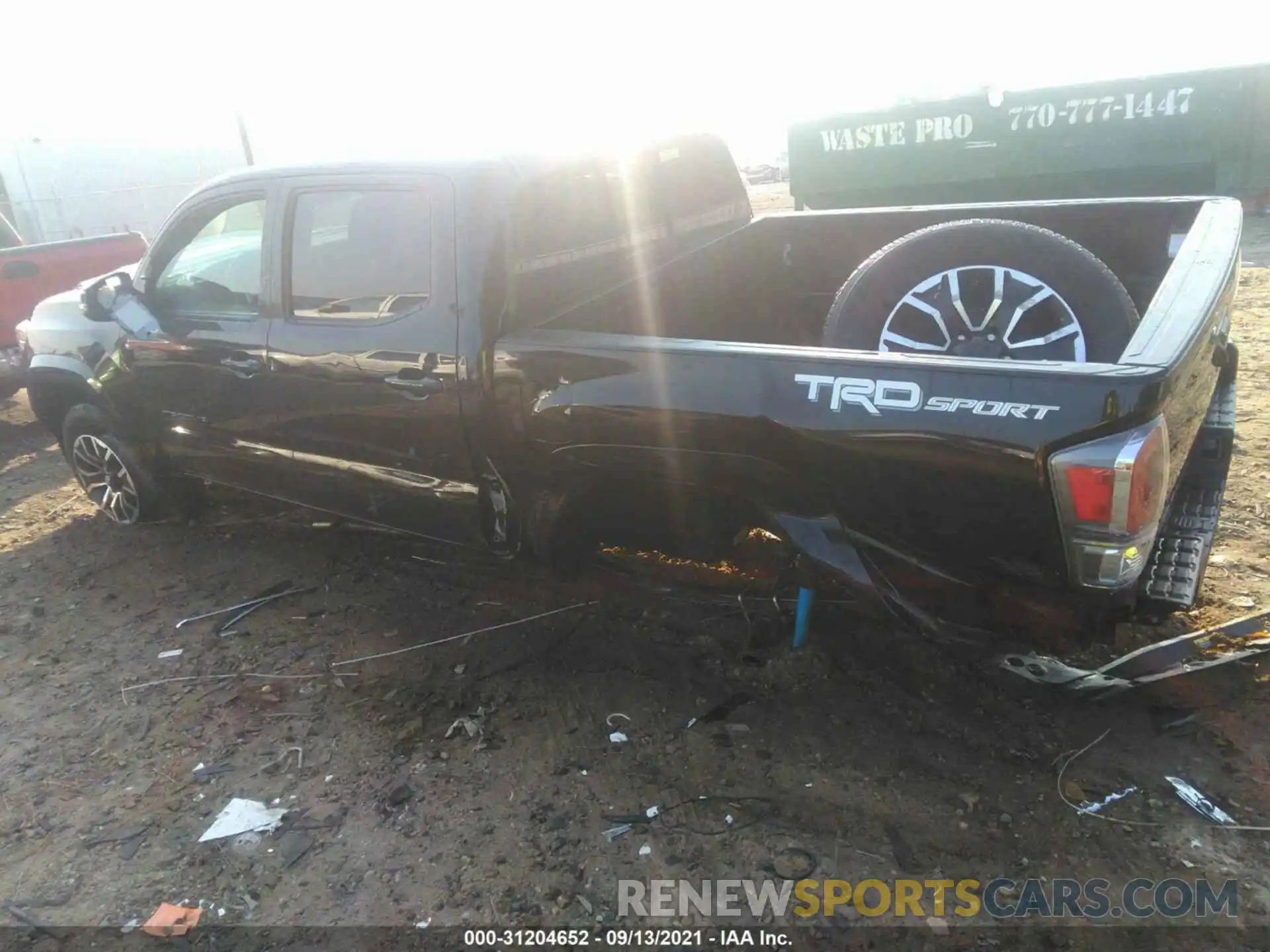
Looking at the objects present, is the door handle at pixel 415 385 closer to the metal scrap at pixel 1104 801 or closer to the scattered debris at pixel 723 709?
the scattered debris at pixel 723 709

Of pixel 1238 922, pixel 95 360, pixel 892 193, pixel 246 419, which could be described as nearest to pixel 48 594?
pixel 95 360

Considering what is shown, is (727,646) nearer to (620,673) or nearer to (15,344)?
(620,673)

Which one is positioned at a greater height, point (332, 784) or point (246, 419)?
point (246, 419)

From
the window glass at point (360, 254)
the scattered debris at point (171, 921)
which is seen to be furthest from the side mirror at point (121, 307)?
the scattered debris at point (171, 921)

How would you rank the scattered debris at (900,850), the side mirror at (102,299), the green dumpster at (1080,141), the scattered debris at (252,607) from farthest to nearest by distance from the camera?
the green dumpster at (1080,141) → the side mirror at (102,299) → the scattered debris at (252,607) → the scattered debris at (900,850)

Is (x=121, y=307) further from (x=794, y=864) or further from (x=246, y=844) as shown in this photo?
(x=794, y=864)

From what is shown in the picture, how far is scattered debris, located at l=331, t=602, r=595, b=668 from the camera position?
3721mm

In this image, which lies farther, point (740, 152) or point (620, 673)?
point (740, 152)

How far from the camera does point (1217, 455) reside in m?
3.12

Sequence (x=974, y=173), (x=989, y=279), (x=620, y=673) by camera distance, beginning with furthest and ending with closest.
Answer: (x=974, y=173) < (x=620, y=673) < (x=989, y=279)

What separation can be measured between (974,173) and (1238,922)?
36.6ft

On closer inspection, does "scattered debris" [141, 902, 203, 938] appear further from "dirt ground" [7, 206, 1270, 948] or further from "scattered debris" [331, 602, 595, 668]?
"scattered debris" [331, 602, 595, 668]

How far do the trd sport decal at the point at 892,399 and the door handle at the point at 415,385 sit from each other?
135cm

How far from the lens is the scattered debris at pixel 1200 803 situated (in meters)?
2.56
